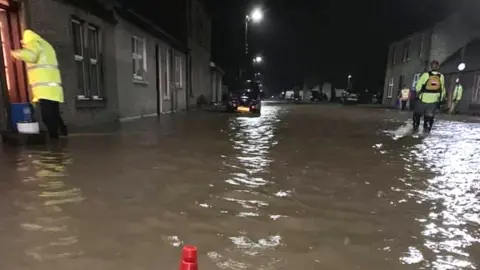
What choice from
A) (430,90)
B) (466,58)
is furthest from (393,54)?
(430,90)

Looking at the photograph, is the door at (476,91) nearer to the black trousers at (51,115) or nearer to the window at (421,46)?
the window at (421,46)

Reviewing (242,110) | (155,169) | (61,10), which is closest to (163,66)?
(242,110)

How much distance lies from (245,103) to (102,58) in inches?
343

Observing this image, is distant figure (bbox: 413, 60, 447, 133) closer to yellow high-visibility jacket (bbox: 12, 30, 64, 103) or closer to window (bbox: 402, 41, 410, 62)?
yellow high-visibility jacket (bbox: 12, 30, 64, 103)

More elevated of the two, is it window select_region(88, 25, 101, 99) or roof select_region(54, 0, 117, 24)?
roof select_region(54, 0, 117, 24)

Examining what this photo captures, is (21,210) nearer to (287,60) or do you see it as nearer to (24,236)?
(24,236)

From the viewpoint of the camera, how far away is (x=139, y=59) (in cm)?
1428

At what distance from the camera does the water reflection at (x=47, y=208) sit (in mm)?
2646

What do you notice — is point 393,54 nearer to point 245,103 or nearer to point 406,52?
point 406,52

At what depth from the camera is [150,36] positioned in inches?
594

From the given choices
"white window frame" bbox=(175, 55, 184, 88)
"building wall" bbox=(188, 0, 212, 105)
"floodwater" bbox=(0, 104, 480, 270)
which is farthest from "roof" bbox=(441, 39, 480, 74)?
"floodwater" bbox=(0, 104, 480, 270)

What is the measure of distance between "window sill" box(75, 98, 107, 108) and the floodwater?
3477 millimetres

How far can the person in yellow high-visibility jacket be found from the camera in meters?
6.42

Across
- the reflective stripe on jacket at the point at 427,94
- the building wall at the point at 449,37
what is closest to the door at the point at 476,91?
the building wall at the point at 449,37
